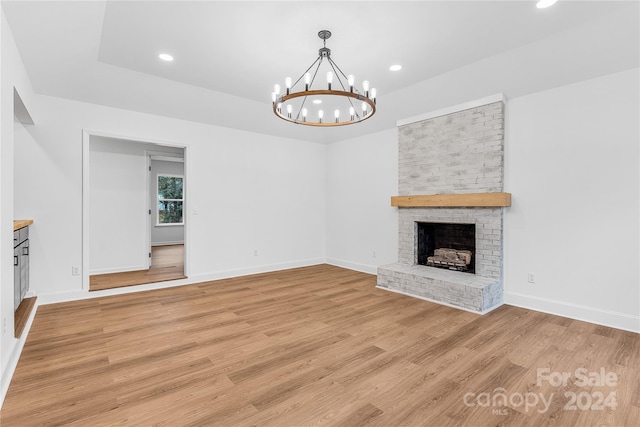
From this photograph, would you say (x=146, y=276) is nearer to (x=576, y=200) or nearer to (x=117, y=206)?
(x=117, y=206)

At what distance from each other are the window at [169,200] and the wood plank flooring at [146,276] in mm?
2765

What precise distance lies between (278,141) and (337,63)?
9.60 ft

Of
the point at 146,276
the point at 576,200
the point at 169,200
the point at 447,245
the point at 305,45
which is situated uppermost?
the point at 305,45

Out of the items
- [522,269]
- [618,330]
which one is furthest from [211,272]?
[618,330]

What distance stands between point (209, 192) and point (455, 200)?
13.1ft

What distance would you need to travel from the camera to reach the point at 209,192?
5367 mm

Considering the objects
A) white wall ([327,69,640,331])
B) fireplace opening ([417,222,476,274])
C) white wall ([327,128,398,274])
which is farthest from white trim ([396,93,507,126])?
fireplace opening ([417,222,476,274])

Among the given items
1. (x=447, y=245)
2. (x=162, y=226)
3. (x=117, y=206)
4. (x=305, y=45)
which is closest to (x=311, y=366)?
(x=305, y=45)

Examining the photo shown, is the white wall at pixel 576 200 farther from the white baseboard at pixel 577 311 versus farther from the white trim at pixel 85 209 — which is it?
the white trim at pixel 85 209

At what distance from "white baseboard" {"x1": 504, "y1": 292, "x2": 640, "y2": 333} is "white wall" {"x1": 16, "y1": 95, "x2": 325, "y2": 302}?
396cm

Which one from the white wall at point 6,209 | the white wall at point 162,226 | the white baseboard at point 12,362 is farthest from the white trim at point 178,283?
the white wall at point 162,226

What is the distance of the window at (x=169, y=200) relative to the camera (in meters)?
9.47

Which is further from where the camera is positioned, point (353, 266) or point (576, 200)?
point (353, 266)

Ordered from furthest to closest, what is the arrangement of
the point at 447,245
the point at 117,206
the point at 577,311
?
the point at 117,206 → the point at 447,245 → the point at 577,311
